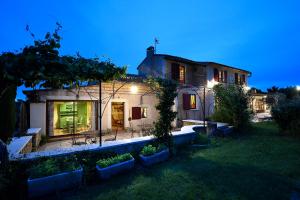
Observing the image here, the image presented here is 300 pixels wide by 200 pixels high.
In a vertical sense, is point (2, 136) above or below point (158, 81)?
below

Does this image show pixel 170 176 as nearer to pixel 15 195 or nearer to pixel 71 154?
pixel 71 154

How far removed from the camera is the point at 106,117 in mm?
12031

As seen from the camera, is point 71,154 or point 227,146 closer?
point 71,154

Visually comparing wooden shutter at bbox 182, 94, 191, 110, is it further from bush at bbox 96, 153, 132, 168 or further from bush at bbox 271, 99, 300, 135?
bush at bbox 96, 153, 132, 168

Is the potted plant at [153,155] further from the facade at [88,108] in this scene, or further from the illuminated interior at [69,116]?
the illuminated interior at [69,116]

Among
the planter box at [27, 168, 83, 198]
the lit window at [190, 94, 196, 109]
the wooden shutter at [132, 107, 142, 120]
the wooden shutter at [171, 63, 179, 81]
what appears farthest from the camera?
the lit window at [190, 94, 196, 109]

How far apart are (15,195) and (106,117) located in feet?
27.6

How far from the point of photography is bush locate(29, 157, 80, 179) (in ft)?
12.7

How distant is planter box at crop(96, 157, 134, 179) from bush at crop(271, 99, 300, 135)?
376 inches

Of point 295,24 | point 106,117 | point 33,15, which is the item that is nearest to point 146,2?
point 33,15

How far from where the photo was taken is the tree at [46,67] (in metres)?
3.77

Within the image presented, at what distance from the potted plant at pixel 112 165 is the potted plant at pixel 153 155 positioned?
0.51m

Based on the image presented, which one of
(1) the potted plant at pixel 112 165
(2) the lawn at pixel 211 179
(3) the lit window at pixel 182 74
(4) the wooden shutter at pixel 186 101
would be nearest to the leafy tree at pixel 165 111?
(2) the lawn at pixel 211 179

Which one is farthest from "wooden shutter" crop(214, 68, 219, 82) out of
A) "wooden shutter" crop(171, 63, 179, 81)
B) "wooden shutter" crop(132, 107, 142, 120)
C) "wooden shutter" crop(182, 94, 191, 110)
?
"wooden shutter" crop(132, 107, 142, 120)
